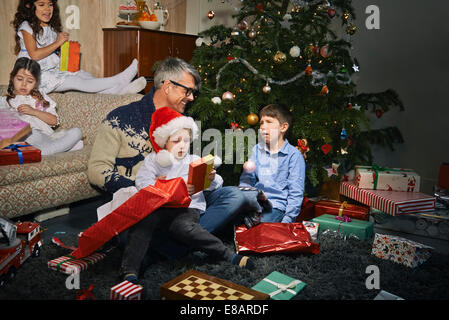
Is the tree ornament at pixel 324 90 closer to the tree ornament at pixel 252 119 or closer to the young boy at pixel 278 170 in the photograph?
the young boy at pixel 278 170

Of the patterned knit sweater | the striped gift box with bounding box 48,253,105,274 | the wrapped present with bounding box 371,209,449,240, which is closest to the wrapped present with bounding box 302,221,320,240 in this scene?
the wrapped present with bounding box 371,209,449,240

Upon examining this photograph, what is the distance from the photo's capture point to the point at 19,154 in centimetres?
246

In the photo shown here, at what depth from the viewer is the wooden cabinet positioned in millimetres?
3793

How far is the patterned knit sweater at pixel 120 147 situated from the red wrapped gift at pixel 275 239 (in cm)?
71

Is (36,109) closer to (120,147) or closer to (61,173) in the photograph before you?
(61,173)

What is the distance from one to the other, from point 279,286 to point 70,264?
1.02 meters

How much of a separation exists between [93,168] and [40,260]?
55 cm

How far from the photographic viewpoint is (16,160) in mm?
2447

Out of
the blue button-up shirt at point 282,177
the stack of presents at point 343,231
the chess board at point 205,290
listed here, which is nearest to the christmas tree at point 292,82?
the blue button-up shirt at point 282,177

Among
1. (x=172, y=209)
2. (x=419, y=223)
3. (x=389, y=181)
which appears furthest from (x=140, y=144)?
(x=419, y=223)

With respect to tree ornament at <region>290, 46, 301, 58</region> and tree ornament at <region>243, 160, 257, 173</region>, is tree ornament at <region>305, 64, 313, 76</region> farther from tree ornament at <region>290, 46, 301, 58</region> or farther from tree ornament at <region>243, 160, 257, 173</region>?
tree ornament at <region>243, 160, 257, 173</region>

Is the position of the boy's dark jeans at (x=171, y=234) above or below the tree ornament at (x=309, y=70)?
below

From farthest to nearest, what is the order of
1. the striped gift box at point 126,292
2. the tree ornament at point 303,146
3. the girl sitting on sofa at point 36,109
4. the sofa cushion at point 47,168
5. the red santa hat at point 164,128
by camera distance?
the girl sitting on sofa at point 36,109
the tree ornament at point 303,146
the sofa cushion at point 47,168
the red santa hat at point 164,128
the striped gift box at point 126,292

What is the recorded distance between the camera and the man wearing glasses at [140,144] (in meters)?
Answer: 2.14
